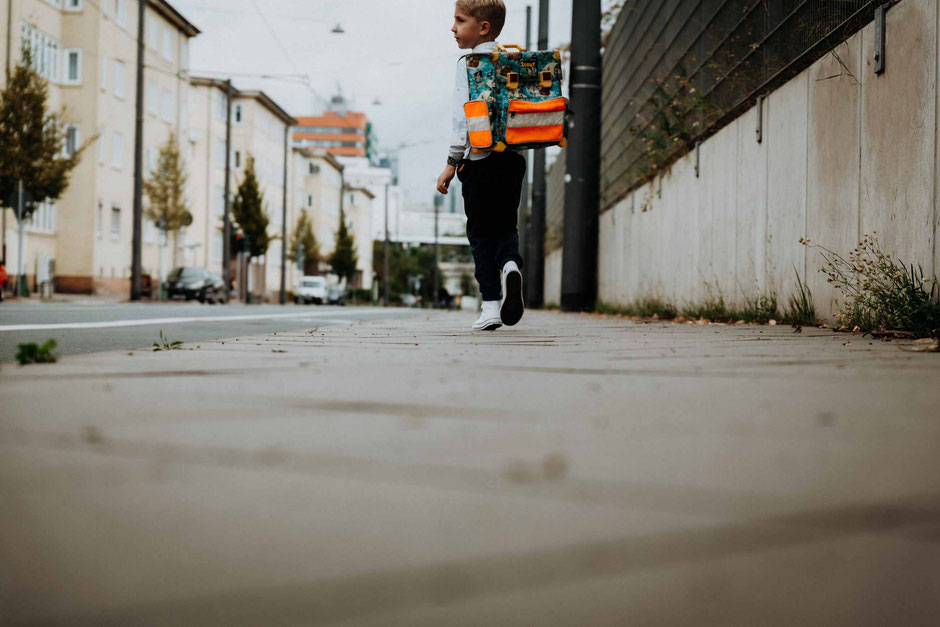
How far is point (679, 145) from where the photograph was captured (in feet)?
28.3

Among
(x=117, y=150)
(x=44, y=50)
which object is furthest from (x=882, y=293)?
(x=117, y=150)

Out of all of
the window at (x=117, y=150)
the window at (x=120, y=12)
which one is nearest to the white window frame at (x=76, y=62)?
the window at (x=117, y=150)

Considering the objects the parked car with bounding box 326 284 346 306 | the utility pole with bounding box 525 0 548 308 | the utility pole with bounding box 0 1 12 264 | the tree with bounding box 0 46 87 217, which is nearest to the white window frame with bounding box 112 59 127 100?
the utility pole with bounding box 0 1 12 264

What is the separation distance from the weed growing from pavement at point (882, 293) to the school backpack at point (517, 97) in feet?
5.48

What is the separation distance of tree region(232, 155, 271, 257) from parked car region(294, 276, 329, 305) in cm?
502

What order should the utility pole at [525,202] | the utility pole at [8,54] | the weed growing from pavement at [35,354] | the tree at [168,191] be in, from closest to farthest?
the weed growing from pavement at [35,354] < the utility pole at [525,202] < the utility pole at [8,54] < the tree at [168,191]

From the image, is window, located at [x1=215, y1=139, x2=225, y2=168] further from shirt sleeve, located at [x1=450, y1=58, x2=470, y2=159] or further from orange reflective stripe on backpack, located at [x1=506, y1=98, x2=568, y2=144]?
orange reflective stripe on backpack, located at [x1=506, y1=98, x2=568, y2=144]

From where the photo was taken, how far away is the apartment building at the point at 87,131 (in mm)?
30953

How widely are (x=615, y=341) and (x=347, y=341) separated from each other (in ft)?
3.63

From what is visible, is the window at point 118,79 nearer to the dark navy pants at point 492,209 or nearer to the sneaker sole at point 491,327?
the dark navy pants at point 492,209

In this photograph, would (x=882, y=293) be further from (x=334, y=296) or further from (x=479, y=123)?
(x=334, y=296)

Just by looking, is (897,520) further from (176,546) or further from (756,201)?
(756,201)

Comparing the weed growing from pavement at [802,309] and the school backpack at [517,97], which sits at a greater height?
the school backpack at [517,97]

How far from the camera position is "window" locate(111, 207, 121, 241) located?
35.4 meters
